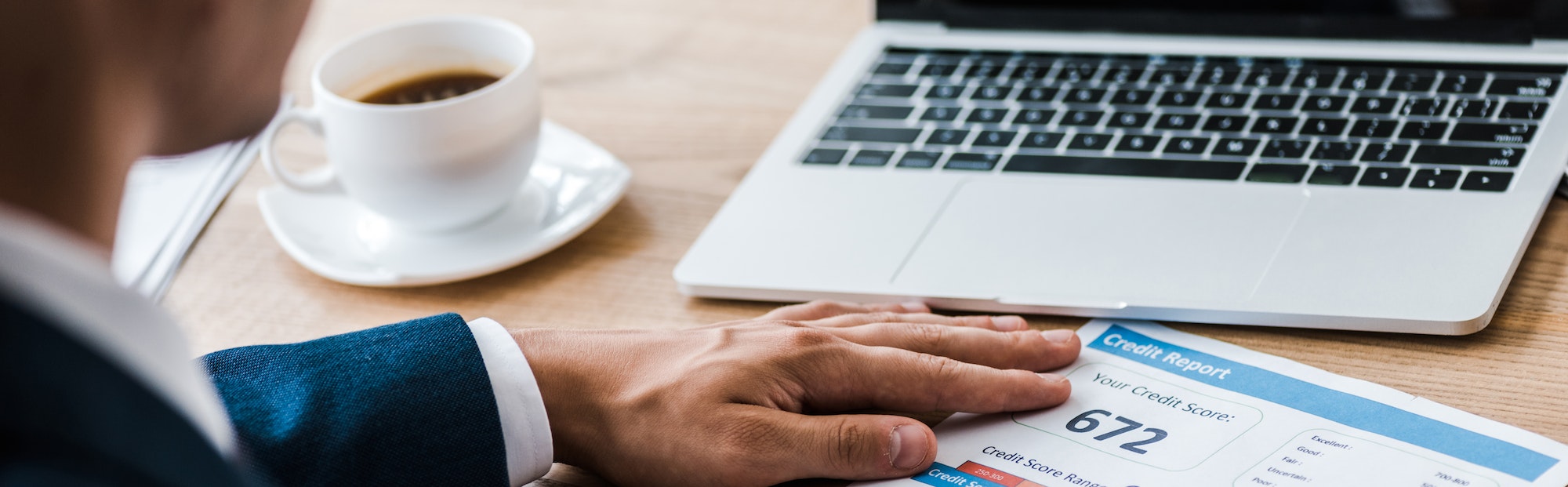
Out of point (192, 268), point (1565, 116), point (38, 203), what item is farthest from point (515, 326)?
point (1565, 116)

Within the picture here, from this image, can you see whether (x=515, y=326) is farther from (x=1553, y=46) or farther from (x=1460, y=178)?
(x=1553, y=46)

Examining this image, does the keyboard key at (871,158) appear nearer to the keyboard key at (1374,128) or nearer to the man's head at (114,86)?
the keyboard key at (1374,128)

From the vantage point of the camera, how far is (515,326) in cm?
81

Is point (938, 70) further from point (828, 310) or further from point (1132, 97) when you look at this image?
point (828, 310)

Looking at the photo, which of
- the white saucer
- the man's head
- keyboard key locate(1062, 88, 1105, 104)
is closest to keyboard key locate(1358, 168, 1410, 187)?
keyboard key locate(1062, 88, 1105, 104)

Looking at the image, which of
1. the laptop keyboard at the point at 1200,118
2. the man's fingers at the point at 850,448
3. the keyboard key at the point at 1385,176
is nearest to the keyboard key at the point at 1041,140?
the laptop keyboard at the point at 1200,118

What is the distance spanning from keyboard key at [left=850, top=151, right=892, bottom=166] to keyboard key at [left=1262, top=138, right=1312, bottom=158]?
257mm

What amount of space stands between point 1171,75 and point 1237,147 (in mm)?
128

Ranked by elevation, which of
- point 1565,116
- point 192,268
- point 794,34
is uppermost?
point 1565,116

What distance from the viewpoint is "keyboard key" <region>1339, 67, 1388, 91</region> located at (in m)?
0.89

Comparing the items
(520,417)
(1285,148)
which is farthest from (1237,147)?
(520,417)

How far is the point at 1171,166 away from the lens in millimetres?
837

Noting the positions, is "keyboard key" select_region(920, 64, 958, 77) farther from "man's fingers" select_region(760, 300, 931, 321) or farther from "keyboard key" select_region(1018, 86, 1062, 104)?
"man's fingers" select_region(760, 300, 931, 321)

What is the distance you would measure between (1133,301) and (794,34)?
1.93 ft
